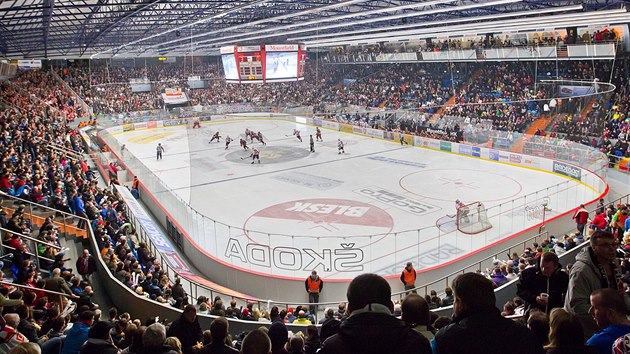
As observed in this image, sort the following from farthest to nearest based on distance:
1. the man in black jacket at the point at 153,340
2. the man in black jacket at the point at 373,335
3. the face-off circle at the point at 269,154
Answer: the face-off circle at the point at 269,154
the man in black jacket at the point at 153,340
the man in black jacket at the point at 373,335

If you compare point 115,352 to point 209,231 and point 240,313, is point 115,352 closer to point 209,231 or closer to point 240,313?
point 240,313

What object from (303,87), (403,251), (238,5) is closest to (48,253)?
(403,251)

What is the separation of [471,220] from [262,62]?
20824mm

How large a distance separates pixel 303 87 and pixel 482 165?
81.1 ft

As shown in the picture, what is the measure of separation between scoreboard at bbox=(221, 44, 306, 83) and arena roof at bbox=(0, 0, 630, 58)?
1710mm

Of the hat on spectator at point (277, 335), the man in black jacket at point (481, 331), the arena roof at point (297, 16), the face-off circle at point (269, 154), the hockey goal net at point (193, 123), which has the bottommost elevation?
the face-off circle at point (269, 154)

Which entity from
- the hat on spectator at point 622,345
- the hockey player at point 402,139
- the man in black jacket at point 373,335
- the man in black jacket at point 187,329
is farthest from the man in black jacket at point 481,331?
the hockey player at point 402,139

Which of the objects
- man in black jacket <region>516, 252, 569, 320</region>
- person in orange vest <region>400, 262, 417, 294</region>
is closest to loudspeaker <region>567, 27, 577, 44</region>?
person in orange vest <region>400, 262, 417, 294</region>

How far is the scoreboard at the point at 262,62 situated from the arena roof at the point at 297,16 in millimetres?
1710

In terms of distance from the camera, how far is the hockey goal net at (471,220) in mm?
14618

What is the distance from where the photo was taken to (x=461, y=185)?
21.6 m

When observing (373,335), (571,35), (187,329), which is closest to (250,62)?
(571,35)

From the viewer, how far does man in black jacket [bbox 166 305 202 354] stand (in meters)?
4.87

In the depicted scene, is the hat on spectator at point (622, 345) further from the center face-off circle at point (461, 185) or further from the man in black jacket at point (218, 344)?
the center face-off circle at point (461, 185)
